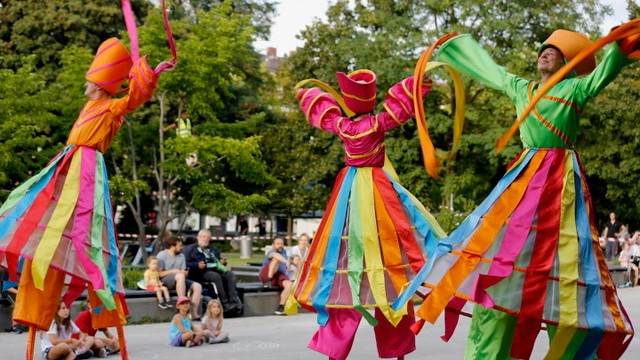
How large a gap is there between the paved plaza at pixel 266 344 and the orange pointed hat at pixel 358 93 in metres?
2.20

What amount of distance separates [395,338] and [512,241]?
2167 mm

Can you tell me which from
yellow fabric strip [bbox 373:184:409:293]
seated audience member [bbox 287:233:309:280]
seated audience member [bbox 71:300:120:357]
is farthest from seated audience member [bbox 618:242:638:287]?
yellow fabric strip [bbox 373:184:409:293]

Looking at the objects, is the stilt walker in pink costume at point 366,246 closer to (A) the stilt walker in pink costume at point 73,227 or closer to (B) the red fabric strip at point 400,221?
(B) the red fabric strip at point 400,221

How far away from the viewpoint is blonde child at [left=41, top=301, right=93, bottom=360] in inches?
349

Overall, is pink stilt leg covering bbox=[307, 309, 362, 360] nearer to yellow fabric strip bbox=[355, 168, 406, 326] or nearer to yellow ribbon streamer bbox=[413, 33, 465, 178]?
yellow fabric strip bbox=[355, 168, 406, 326]

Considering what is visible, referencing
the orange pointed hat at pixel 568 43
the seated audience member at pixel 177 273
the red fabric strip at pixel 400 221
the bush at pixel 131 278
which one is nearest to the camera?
the orange pointed hat at pixel 568 43

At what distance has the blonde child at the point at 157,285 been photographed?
12.4 metres

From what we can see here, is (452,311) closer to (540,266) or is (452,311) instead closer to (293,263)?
(540,266)

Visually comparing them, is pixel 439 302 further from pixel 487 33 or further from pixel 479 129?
pixel 479 129

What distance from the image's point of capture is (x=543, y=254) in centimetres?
579

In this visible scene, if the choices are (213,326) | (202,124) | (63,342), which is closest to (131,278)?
(213,326)

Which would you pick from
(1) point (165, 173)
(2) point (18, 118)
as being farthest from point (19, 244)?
(1) point (165, 173)

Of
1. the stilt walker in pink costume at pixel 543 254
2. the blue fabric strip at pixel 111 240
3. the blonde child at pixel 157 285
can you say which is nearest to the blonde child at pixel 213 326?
the blonde child at pixel 157 285

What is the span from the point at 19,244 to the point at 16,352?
2288 millimetres
